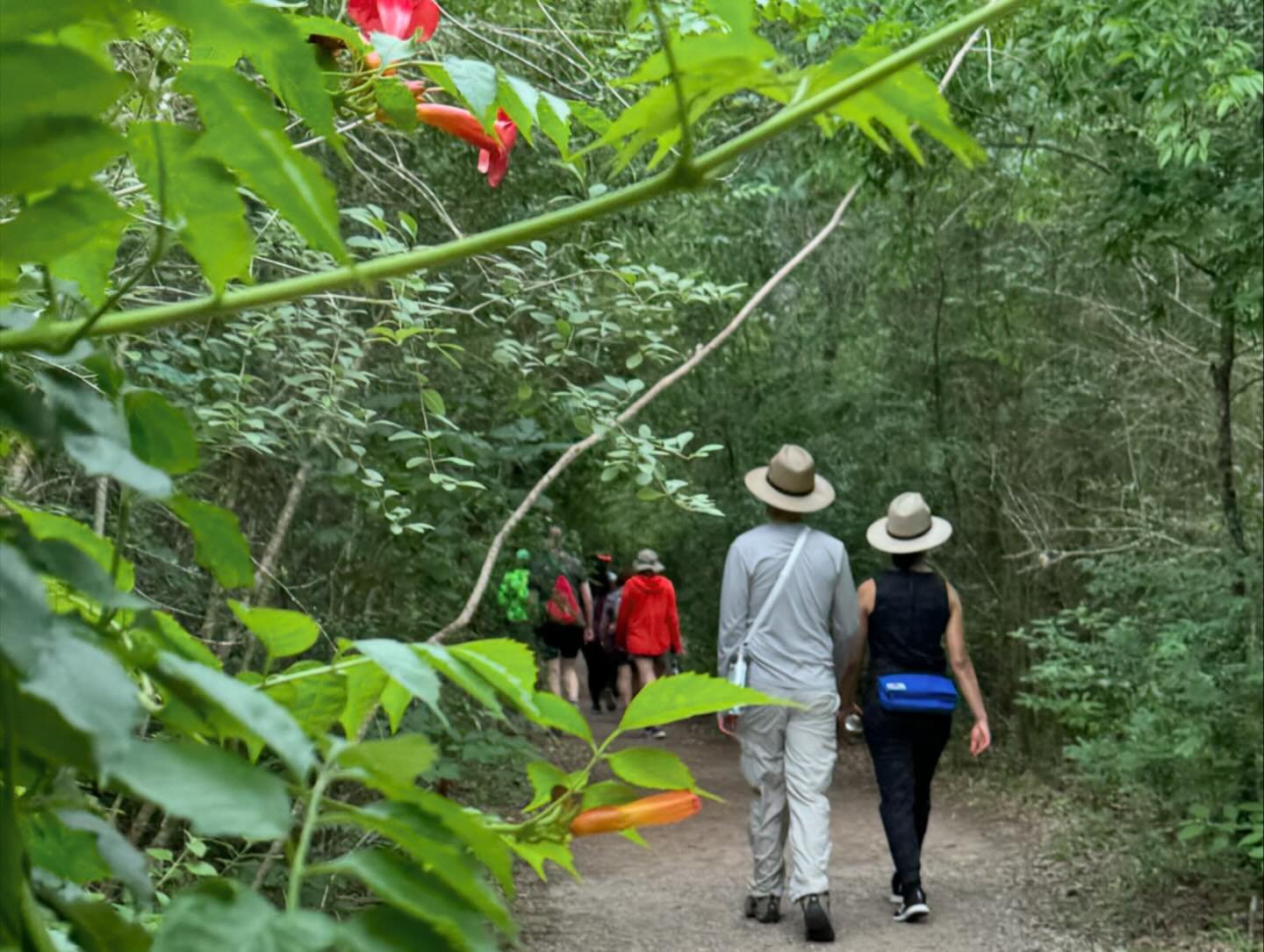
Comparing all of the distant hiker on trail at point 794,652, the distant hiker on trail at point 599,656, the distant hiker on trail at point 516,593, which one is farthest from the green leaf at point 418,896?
the distant hiker on trail at point 599,656

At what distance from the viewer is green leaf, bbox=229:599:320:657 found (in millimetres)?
739

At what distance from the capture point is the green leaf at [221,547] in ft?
2.43

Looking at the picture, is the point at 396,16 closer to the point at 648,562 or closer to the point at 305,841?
the point at 305,841

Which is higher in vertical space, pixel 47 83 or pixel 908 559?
pixel 47 83

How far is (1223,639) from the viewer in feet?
28.6

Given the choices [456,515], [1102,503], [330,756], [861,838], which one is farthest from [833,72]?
[1102,503]

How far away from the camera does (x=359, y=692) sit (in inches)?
31.3

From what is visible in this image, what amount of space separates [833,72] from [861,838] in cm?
1097

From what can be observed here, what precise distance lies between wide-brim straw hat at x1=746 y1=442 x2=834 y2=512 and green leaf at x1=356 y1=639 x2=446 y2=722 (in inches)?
284

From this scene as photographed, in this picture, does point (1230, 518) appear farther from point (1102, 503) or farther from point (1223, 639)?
point (1102, 503)

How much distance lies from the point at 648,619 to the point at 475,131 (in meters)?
14.5

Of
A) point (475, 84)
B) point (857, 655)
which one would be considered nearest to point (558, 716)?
point (475, 84)

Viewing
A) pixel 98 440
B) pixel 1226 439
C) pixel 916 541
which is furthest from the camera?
pixel 1226 439

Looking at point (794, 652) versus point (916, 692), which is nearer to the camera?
point (794, 652)
